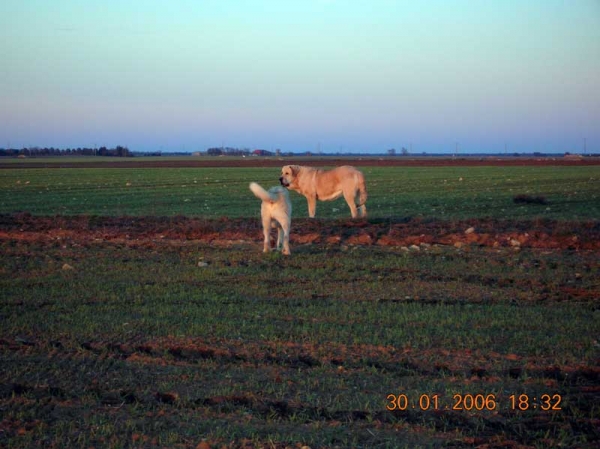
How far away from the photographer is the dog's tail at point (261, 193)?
1462 cm

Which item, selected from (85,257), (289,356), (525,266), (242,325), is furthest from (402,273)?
Answer: (85,257)

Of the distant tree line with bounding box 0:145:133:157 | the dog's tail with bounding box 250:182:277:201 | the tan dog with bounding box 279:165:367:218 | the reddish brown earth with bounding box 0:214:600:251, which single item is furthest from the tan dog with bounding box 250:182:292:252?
the distant tree line with bounding box 0:145:133:157

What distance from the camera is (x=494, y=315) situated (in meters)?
10.1

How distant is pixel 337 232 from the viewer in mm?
18750

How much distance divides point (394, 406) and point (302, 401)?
87 cm

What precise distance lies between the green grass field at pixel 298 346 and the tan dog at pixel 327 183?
20.8 ft

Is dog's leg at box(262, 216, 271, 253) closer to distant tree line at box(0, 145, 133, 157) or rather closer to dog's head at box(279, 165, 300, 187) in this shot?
dog's head at box(279, 165, 300, 187)

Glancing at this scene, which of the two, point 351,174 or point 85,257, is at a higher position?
point 351,174

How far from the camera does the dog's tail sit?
48.0ft

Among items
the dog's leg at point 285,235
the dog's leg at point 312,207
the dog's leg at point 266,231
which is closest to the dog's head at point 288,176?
the dog's leg at point 312,207

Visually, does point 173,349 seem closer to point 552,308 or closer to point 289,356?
point 289,356

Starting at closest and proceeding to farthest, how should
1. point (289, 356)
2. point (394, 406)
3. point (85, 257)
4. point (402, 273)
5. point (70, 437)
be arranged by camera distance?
point (70, 437) → point (394, 406) → point (289, 356) → point (402, 273) → point (85, 257)
